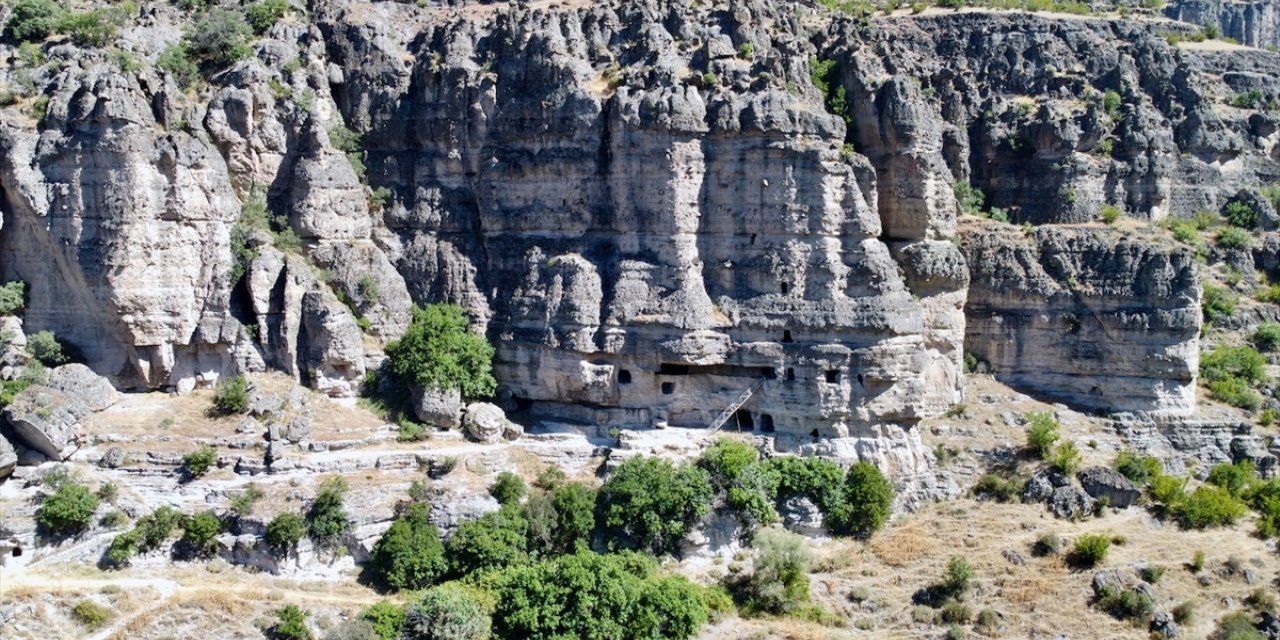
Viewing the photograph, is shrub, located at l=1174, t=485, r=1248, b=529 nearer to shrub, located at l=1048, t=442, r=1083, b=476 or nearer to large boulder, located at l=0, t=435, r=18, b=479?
shrub, located at l=1048, t=442, r=1083, b=476

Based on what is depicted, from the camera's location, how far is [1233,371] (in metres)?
37.7

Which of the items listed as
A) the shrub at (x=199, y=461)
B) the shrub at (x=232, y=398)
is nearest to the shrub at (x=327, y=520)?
the shrub at (x=199, y=461)

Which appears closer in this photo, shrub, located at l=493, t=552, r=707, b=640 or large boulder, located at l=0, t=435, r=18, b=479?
shrub, located at l=493, t=552, r=707, b=640

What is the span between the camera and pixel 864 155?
3581cm

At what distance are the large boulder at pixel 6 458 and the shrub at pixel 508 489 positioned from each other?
12.6m

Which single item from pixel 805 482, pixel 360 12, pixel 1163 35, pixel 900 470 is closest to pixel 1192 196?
pixel 1163 35

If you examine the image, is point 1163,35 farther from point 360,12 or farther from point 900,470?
point 360,12

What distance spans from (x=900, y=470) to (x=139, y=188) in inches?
934

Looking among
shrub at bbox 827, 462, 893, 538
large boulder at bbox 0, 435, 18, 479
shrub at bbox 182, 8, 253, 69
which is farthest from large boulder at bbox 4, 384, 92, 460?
shrub at bbox 827, 462, 893, 538

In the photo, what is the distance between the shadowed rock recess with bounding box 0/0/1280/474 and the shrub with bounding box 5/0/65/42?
2.60ft

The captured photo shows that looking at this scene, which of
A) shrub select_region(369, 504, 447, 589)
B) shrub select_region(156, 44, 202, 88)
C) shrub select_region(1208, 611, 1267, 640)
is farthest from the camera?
shrub select_region(156, 44, 202, 88)

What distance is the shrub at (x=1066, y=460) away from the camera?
3325cm

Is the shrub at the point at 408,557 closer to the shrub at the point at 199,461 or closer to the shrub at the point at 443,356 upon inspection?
the shrub at the point at 199,461

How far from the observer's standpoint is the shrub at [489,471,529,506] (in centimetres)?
3069
